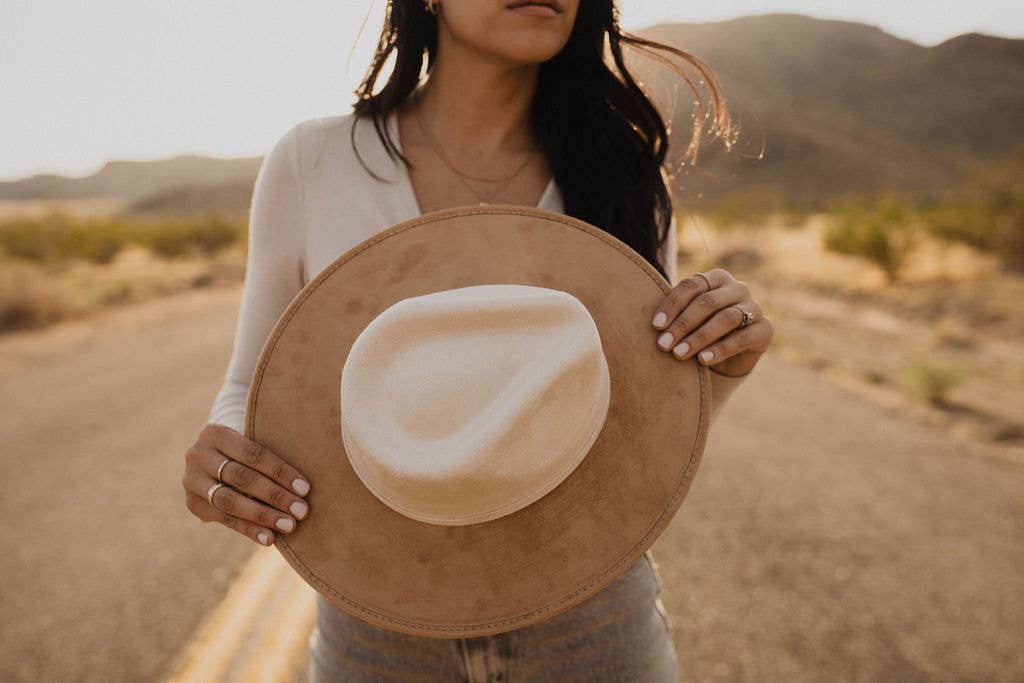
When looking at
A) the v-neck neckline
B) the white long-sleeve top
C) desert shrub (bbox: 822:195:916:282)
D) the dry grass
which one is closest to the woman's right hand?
the white long-sleeve top

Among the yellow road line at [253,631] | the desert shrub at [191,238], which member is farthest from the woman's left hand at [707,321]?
the desert shrub at [191,238]

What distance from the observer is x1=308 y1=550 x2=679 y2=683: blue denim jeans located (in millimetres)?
1271

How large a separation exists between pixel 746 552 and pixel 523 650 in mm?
2305

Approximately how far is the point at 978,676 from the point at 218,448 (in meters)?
2.60

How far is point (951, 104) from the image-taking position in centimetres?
7775

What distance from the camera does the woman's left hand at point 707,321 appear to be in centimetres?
116

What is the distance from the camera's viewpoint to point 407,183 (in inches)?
58.3

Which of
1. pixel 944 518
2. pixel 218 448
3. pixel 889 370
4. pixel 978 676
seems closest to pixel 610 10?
pixel 218 448

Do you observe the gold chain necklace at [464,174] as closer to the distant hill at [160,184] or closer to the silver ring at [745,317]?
the silver ring at [745,317]

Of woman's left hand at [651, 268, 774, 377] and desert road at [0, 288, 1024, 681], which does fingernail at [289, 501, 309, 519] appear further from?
desert road at [0, 288, 1024, 681]

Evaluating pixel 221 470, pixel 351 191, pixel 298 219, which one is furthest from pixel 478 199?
pixel 221 470

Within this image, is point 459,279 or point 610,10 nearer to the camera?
point 459,279

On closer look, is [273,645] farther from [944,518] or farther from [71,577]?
[944,518]

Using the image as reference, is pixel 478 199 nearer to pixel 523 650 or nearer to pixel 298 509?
pixel 298 509
